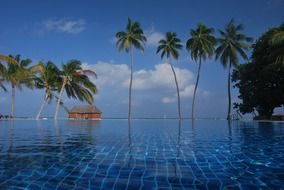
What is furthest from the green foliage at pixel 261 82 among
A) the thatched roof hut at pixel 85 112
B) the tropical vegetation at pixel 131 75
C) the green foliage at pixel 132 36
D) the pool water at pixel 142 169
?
the thatched roof hut at pixel 85 112

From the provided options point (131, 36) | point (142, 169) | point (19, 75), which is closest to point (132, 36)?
point (131, 36)

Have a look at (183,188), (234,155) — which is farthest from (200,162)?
(183,188)

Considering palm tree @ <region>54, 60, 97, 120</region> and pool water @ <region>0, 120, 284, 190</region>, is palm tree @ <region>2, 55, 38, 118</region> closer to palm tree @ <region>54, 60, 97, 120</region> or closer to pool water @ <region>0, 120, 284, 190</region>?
palm tree @ <region>54, 60, 97, 120</region>

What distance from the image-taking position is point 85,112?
49625 mm

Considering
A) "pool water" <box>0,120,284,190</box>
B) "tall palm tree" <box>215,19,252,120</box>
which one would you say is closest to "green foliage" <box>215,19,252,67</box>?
"tall palm tree" <box>215,19,252,120</box>

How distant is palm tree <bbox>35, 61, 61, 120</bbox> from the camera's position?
35.4 meters

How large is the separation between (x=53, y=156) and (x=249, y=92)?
27.0 metres

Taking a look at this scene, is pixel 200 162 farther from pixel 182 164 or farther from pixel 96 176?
pixel 96 176

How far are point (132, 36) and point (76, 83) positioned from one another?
28.1 feet

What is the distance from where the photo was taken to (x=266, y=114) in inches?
1236

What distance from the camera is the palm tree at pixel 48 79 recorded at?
35406mm

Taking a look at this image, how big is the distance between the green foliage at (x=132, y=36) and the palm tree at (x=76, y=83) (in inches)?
198

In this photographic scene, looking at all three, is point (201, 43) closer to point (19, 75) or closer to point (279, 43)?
point (279, 43)

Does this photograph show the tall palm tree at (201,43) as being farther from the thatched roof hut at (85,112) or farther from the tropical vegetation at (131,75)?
the thatched roof hut at (85,112)
